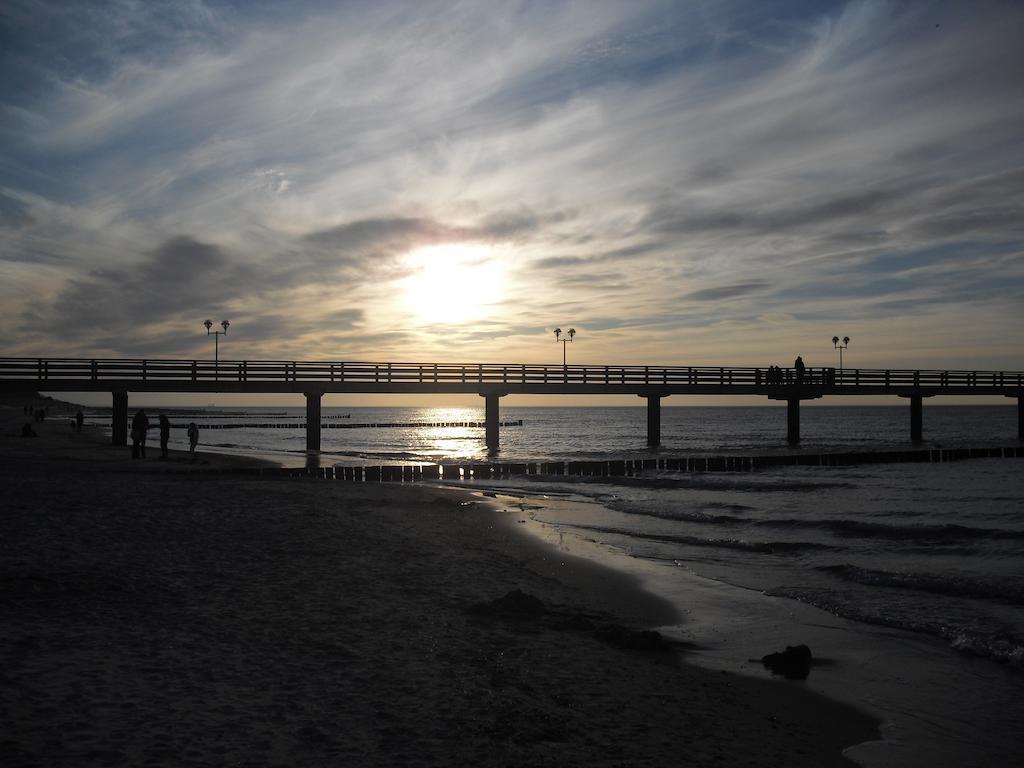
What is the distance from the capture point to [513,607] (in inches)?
356

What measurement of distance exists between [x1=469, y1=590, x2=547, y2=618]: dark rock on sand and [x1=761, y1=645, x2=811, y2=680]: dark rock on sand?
8.59 ft

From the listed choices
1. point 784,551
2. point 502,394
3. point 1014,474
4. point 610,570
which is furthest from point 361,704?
point 502,394

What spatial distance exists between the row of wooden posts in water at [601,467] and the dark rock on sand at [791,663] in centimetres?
1937

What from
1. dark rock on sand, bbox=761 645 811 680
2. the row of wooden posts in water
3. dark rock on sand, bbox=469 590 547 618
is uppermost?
dark rock on sand, bbox=469 590 547 618

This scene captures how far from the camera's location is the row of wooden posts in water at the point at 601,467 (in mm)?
26438

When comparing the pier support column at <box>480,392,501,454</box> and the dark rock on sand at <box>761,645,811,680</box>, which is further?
the pier support column at <box>480,392,501,454</box>

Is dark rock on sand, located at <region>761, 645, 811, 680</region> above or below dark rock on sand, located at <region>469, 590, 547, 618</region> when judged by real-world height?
below

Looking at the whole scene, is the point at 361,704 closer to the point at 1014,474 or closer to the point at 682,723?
the point at 682,723

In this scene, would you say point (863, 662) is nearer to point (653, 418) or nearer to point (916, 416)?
point (653, 418)

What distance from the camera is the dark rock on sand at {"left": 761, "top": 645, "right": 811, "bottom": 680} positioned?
291 inches

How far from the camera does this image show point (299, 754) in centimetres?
480

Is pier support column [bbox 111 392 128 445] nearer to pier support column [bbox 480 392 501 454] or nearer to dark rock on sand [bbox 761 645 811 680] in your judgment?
pier support column [bbox 480 392 501 454]

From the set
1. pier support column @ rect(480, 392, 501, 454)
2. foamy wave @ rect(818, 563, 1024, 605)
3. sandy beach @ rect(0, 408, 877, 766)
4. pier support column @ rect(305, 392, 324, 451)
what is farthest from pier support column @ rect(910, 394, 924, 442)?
sandy beach @ rect(0, 408, 877, 766)

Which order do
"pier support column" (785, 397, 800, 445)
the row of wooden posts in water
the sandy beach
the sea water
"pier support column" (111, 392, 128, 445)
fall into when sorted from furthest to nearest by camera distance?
"pier support column" (785, 397, 800, 445), "pier support column" (111, 392, 128, 445), the row of wooden posts in water, the sea water, the sandy beach
